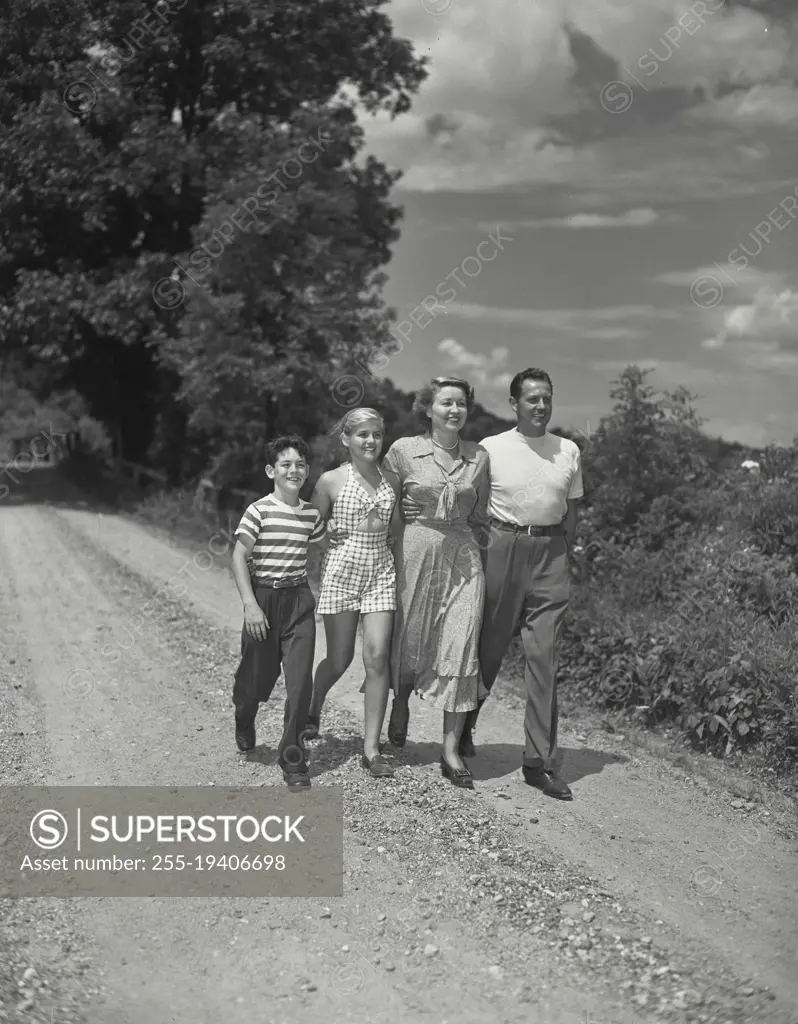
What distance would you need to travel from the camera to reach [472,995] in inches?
152

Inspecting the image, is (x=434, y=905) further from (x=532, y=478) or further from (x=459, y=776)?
(x=532, y=478)

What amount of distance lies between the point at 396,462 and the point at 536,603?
1.10 m

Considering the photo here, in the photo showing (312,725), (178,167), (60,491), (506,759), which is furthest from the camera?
(60,491)

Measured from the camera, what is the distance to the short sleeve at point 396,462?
6.07m

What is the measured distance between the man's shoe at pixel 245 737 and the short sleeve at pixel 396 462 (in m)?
1.74

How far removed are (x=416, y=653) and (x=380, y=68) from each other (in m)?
19.9

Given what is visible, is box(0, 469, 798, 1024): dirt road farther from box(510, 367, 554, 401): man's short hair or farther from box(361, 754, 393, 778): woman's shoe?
box(510, 367, 554, 401): man's short hair

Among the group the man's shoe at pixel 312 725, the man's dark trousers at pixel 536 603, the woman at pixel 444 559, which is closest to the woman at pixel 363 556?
the woman at pixel 444 559

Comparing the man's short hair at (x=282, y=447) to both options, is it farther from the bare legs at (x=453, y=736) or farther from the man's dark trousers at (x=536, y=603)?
the bare legs at (x=453, y=736)

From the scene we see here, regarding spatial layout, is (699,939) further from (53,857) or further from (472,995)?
(53,857)

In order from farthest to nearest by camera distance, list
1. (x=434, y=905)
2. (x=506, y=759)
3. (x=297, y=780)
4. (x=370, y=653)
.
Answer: (x=506, y=759), (x=370, y=653), (x=297, y=780), (x=434, y=905)

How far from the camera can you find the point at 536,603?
241 inches

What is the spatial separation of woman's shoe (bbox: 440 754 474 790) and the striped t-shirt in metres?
1.36

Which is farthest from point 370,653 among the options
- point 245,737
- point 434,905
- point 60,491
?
point 60,491
